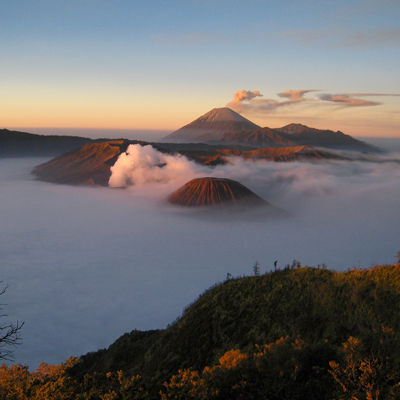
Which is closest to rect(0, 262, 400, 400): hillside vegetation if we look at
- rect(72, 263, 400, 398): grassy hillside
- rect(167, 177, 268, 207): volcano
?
rect(72, 263, 400, 398): grassy hillside

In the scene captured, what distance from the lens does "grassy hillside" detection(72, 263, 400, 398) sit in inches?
531

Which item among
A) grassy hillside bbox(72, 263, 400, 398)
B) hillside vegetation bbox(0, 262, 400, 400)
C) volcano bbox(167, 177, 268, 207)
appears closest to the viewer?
hillside vegetation bbox(0, 262, 400, 400)

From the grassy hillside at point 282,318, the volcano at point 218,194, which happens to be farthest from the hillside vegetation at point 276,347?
the volcano at point 218,194

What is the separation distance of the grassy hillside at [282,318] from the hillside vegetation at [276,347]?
5 centimetres

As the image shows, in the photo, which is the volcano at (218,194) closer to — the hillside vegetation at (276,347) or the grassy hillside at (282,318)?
the hillside vegetation at (276,347)

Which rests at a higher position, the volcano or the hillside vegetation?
the hillside vegetation

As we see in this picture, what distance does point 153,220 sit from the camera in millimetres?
159500

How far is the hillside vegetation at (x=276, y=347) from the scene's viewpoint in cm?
1023

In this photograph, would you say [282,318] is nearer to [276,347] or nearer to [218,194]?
[276,347]

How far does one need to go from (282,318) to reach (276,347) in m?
4.64

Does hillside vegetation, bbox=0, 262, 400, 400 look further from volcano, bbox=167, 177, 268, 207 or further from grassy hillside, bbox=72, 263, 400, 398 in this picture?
volcano, bbox=167, 177, 268, 207

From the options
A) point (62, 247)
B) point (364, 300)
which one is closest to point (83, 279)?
point (62, 247)

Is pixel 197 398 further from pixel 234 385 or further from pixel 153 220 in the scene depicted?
pixel 153 220

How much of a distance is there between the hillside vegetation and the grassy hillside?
5 cm
